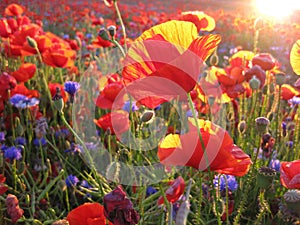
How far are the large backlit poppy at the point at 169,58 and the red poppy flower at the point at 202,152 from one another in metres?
0.08

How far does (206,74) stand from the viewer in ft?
5.39

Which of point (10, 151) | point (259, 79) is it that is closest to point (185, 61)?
point (259, 79)

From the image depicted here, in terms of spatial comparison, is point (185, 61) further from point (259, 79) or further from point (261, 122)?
point (259, 79)

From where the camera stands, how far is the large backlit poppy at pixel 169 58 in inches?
26.4

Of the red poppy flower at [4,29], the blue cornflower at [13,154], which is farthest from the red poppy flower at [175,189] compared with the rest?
the red poppy flower at [4,29]

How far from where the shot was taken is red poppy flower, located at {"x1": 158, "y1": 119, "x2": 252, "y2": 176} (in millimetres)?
720

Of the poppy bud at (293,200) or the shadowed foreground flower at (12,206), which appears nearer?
the poppy bud at (293,200)

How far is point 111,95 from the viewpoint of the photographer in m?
1.46

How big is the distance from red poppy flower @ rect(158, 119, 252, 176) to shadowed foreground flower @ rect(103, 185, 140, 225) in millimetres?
97

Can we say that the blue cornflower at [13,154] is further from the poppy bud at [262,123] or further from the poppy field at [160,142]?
the poppy bud at [262,123]

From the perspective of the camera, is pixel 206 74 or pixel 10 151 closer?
pixel 10 151

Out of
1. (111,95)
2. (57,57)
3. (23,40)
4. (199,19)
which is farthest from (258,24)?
(23,40)

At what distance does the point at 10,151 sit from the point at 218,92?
0.75 metres

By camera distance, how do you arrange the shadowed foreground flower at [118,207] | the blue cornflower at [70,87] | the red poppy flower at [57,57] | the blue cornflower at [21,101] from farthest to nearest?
the red poppy flower at [57,57] < the blue cornflower at [21,101] < the blue cornflower at [70,87] < the shadowed foreground flower at [118,207]
